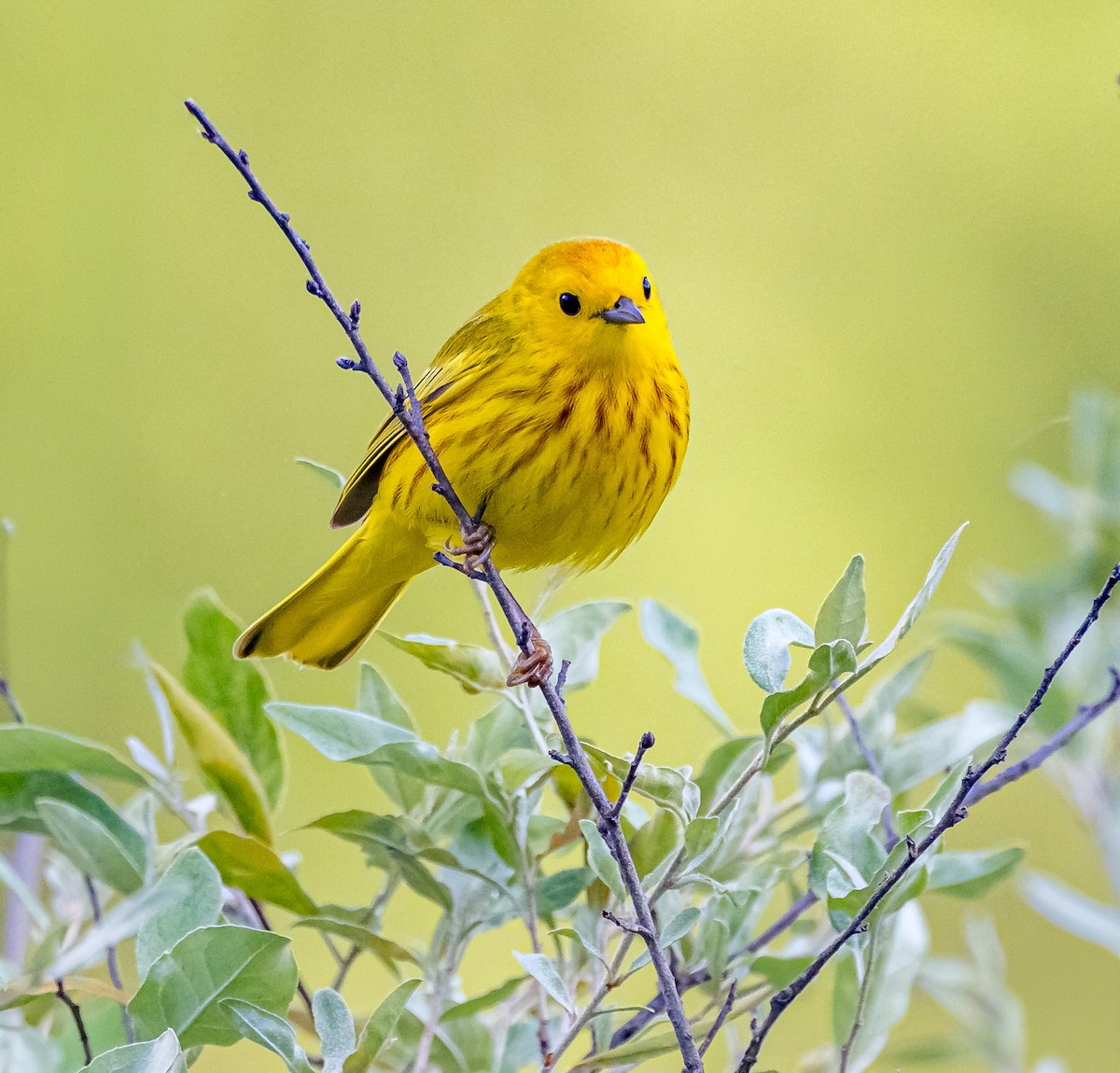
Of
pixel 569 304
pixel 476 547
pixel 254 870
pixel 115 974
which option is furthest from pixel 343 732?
pixel 569 304

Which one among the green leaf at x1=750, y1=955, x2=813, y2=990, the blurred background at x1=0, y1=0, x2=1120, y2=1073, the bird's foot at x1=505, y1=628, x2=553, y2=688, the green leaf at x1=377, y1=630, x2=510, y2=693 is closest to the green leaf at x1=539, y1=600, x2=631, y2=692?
the bird's foot at x1=505, y1=628, x2=553, y2=688

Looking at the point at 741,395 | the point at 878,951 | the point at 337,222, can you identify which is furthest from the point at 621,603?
the point at 337,222

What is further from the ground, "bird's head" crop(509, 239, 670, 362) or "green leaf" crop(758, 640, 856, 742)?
"bird's head" crop(509, 239, 670, 362)

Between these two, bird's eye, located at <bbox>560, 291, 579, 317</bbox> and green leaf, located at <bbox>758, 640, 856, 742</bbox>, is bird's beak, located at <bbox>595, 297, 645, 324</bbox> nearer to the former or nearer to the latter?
bird's eye, located at <bbox>560, 291, 579, 317</bbox>

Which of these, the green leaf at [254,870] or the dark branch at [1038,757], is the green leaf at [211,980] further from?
the dark branch at [1038,757]

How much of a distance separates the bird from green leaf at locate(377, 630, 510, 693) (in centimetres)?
67

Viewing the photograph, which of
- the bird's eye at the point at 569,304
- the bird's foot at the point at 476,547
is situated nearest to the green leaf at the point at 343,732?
the bird's foot at the point at 476,547

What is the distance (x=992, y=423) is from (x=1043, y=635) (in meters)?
3.82

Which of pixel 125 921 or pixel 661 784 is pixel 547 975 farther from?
pixel 125 921

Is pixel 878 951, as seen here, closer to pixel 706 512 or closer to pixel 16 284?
pixel 706 512

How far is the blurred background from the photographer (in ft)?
17.2

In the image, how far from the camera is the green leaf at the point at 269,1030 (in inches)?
42.7

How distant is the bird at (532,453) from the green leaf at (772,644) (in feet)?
3.06

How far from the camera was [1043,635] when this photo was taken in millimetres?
2025
